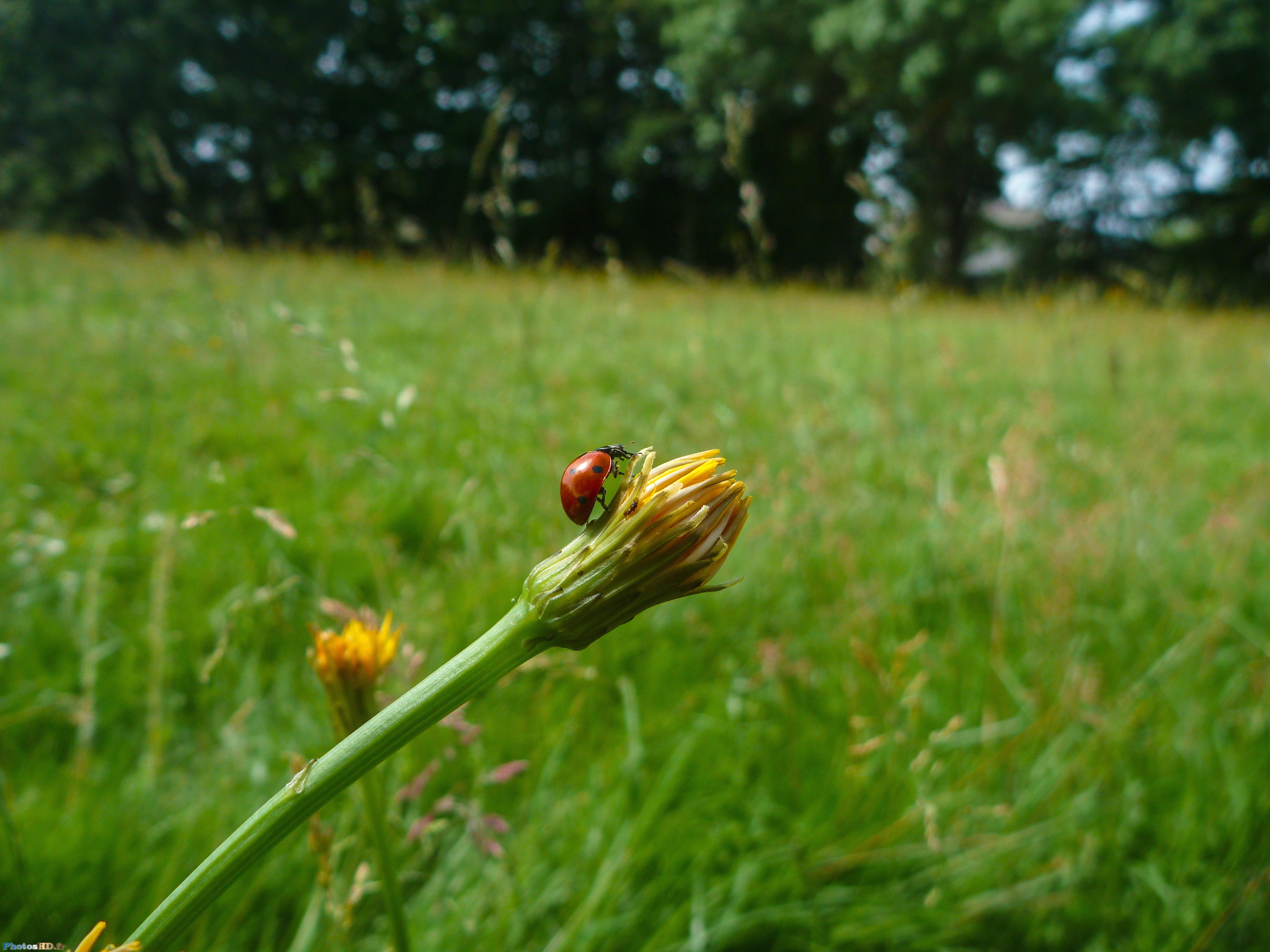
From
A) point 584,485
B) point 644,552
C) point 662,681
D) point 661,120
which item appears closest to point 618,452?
point 584,485

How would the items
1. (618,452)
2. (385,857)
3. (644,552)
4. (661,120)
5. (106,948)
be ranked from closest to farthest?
(106,948) → (644,552) → (385,857) → (618,452) → (661,120)

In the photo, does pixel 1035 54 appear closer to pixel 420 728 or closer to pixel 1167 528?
pixel 1167 528

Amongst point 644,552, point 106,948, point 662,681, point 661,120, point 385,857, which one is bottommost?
point 662,681

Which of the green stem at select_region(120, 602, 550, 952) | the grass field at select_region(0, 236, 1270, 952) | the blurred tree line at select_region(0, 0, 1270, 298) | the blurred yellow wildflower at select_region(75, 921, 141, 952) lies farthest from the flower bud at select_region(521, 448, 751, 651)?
the blurred tree line at select_region(0, 0, 1270, 298)

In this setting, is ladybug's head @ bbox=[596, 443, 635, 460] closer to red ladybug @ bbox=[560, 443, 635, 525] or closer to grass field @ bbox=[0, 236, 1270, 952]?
red ladybug @ bbox=[560, 443, 635, 525]

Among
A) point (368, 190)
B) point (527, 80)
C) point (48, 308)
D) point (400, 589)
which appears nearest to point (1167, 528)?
point (400, 589)

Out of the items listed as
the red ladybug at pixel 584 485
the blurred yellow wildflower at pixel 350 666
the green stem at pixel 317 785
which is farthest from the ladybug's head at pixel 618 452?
the green stem at pixel 317 785

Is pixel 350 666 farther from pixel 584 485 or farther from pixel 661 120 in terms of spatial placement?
pixel 661 120
